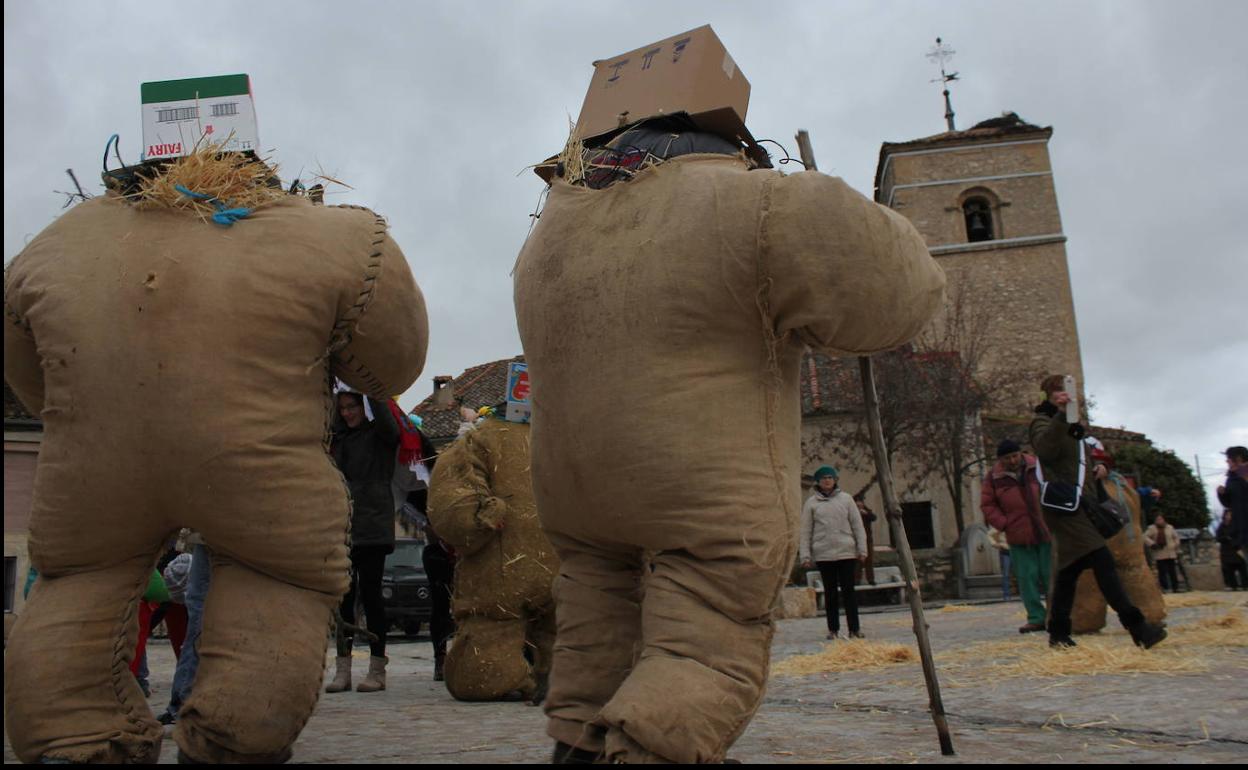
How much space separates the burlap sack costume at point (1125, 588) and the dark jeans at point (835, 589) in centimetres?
194

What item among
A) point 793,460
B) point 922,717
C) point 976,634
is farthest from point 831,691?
point 976,634

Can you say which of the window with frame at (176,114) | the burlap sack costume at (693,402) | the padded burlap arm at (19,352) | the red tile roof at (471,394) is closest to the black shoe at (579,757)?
the burlap sack costume at (693,402)

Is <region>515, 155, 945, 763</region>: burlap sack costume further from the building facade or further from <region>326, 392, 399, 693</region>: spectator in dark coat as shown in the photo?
the building facade

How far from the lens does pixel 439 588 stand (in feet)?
22.4

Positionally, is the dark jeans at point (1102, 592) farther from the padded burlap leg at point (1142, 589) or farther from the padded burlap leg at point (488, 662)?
the padded burlap leg at point (488, 662)

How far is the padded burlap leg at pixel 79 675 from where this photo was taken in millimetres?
2816

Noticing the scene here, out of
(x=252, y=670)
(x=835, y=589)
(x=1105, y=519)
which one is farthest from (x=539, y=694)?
(x=835, y=589)

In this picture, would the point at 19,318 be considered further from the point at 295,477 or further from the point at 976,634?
the point at 976,634

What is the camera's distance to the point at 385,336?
3.32 m

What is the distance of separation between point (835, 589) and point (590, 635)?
738 cm

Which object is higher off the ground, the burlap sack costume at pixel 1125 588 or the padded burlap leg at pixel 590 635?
the padded burlap leg at pixel 590 635

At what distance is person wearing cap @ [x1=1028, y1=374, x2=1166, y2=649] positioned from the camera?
258 inches

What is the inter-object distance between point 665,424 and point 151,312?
149cm

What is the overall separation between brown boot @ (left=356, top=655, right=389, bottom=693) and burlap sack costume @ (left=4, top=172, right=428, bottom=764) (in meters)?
→ 3.11
